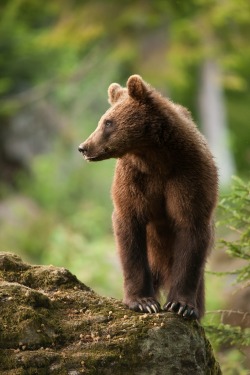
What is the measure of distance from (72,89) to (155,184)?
19.0m

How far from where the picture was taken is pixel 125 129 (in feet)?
19.4

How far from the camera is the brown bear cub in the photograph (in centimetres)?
584

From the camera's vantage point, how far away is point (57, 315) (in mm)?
5230

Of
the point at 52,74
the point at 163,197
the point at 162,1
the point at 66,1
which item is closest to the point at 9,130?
the point at 52,74

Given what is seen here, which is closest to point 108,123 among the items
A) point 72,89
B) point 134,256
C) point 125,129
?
point 125,129

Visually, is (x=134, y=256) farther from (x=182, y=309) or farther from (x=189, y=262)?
(x=182, y=309)

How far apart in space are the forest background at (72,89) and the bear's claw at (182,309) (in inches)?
341

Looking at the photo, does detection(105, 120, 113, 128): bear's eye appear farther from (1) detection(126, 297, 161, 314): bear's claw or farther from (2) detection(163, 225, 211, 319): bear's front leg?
(1) detection(126, 297, 161, 314): bear's claw

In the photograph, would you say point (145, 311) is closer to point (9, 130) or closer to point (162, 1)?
point (162, 1)

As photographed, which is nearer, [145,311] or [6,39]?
[145,311]

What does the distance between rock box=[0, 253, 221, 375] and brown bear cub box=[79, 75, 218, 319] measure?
1.50ft

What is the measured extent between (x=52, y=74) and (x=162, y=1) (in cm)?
576

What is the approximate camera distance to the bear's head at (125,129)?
5895 millimetres

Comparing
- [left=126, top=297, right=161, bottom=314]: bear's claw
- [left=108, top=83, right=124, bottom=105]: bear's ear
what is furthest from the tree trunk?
[left=126, top=297, right=161, bottom=314]: bear's claw
